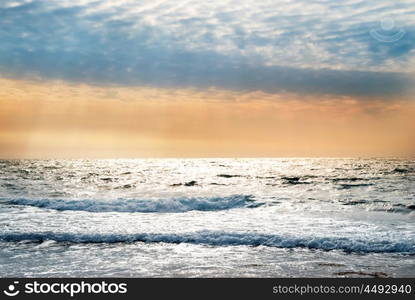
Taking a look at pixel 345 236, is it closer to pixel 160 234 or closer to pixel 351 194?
pixel 160 234

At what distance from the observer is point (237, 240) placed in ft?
44.3

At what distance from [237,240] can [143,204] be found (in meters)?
14.0

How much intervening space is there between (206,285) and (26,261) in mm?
5888

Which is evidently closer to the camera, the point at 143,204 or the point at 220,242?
the point at 220,242

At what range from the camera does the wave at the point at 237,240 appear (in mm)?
12398

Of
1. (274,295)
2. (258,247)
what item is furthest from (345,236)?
(274,295)

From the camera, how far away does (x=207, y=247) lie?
12734mm

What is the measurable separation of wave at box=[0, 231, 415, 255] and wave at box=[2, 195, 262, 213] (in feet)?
33.4
